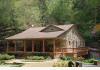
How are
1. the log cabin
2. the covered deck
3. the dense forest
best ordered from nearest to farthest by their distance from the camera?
the covered deck → the log cabin → the dense forest

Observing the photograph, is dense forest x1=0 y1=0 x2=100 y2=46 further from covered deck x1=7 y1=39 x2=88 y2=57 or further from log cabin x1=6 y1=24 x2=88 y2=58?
covered deck x1=7 y1=39 x2=88 y2=57

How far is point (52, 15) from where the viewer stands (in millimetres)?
49781

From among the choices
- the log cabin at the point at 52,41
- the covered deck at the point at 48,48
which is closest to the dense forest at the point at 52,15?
the log cabin at the point at 52,41

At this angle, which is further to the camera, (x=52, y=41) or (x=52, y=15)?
(x=52, y=15)

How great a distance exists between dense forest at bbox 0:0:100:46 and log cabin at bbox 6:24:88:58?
6625 mm

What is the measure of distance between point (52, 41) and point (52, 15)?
15967 mm

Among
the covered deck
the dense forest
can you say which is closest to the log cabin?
the covered deck

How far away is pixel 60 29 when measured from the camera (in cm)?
3653

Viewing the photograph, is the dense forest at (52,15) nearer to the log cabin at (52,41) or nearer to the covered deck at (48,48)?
the log cabin at (52,41)

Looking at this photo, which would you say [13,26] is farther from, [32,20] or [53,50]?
[53,50]

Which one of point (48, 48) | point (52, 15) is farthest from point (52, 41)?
point (52, 15)

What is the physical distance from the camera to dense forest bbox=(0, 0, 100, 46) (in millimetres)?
43375

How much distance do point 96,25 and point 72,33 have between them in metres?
9.87

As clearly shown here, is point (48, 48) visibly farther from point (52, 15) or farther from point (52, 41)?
point (52, 15)
